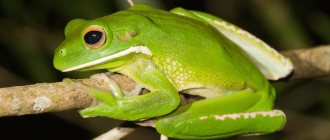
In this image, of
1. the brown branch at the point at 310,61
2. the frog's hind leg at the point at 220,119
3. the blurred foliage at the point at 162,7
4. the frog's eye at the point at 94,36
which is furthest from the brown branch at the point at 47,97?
the blurred foliage at the point at 162,7

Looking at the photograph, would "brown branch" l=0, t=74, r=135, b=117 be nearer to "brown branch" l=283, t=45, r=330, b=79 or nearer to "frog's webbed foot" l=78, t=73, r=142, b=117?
"frog's webbed foot" l=78, t=73, r=142, b=117

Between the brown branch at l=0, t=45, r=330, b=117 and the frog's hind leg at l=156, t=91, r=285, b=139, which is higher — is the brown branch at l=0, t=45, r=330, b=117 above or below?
above

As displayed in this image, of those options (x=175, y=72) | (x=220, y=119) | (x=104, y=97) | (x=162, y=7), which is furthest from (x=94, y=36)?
(x=162, y=7)

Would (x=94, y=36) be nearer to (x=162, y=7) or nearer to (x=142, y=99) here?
(x=142, y=99)

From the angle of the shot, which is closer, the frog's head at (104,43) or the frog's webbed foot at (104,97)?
the frog's webbed foot at (104,97)

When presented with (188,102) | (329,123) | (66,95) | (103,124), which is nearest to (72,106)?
(66,95)

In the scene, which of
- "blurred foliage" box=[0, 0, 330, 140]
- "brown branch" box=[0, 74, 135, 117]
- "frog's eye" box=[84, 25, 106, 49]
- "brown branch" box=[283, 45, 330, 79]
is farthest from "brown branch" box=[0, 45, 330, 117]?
"blurred foliage" box=[0, 0, 330, 140]

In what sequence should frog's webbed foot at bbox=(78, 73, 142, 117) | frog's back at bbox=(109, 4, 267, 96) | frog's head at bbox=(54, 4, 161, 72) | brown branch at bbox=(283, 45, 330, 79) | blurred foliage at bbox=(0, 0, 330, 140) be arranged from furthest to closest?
blurred foliage at bbox=(0, 0, 330, 140) → brown branch at bbox=(283, 45, 330, 79) → frog's back at bbox=(109, 4, 267, 96) → frog's head at bbox=(54, 4, 161, 72) → frog's webbed foot at bbox=(78, 73, 142, 117)

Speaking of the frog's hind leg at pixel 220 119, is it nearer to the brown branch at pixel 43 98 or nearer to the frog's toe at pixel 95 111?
the frog's toe at pixel 95 111
